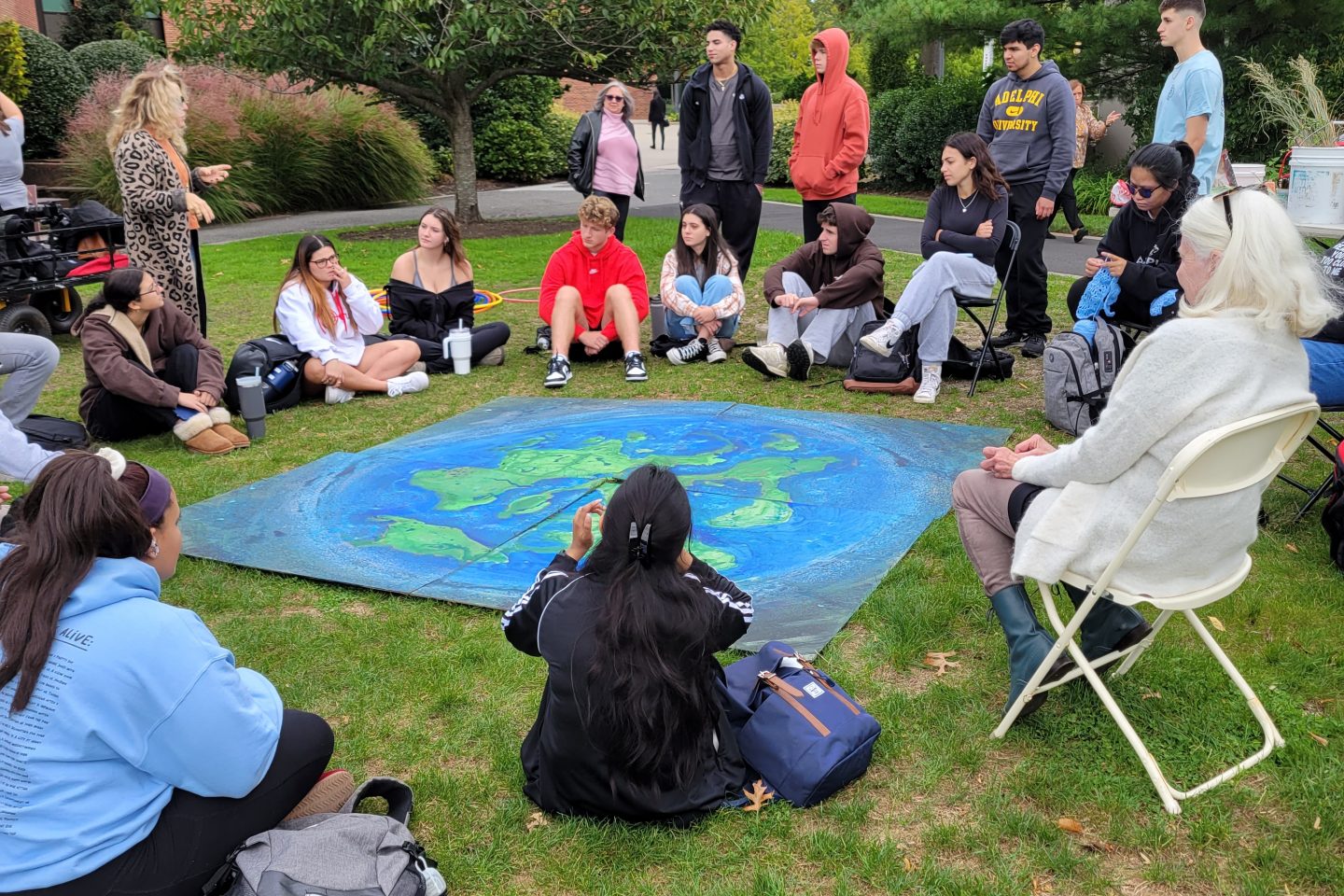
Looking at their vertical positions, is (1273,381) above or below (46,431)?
above

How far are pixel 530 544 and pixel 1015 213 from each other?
4444 millimetres

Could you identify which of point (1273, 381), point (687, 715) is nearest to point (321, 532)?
point (687, 715)

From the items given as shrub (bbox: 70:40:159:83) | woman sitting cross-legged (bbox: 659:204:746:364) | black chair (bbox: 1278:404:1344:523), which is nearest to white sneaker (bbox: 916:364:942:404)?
woman sitting cross-legged (bbox: 659:204:746:364)

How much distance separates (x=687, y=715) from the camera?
2.63 m

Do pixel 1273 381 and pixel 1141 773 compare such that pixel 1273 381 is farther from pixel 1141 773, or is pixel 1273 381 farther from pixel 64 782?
pixel 64 782

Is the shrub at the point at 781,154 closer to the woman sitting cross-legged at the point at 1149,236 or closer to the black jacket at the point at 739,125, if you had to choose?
the black jacket at the point at 739,125

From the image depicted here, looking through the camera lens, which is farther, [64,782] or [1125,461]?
[1125,461]

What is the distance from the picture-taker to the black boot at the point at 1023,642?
9.89ft

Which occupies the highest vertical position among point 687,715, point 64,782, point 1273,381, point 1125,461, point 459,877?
point 1273,381

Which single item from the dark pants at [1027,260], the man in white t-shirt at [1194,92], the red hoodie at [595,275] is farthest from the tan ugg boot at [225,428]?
the man in white t-shirt at [1194,92]

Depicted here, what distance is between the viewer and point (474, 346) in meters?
7.52

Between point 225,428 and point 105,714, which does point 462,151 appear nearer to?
point 225,428

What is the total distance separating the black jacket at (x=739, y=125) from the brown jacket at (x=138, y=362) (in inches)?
155

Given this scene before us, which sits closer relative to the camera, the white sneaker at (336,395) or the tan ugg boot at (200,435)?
the tan ugg boot at (200,435)
